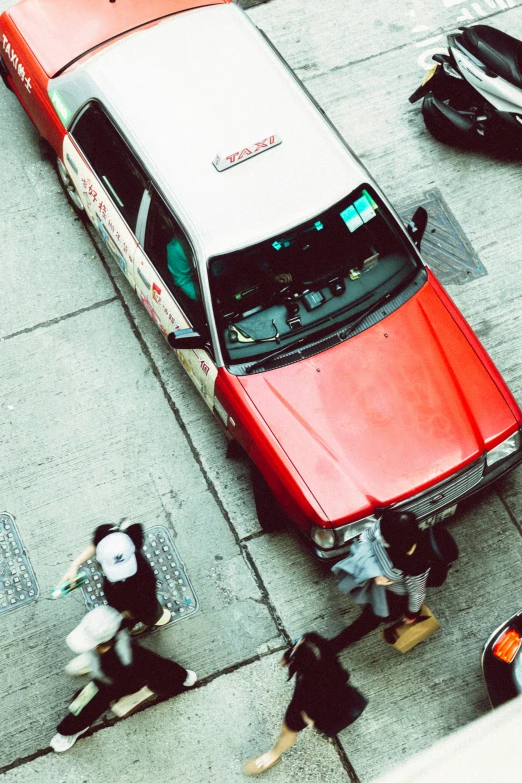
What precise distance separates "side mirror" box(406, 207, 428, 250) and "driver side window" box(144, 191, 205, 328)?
158cm

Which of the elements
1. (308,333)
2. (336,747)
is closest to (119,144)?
(308,333)

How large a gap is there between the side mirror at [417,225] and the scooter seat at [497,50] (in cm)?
197

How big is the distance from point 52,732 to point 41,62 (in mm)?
4754

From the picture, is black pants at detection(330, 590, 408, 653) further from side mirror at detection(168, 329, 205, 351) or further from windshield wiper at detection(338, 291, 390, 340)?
side mirror at detection(168, 329, 205, 351)

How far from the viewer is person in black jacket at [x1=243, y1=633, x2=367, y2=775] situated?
417 centimetres

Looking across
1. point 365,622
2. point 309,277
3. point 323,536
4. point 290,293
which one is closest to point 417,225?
point 309,277

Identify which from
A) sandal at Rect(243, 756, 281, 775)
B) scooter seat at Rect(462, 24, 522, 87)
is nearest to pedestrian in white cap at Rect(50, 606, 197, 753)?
sandal at Rect(243, 756, 281, 775)

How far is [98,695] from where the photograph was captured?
471 centimetres

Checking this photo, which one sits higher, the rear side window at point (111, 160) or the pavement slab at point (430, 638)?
the rear side window at point (111, 160)

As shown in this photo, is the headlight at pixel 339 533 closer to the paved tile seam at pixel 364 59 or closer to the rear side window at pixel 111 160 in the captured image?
the rear side window at pixel 111 160

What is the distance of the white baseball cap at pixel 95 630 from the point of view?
4.18m

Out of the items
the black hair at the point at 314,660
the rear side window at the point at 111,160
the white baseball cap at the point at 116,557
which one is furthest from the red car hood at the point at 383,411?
A: the rear side window at the point at 111,160

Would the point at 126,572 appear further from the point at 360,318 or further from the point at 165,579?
the point at 360,318

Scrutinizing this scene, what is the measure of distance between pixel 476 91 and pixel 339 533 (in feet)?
13.8
